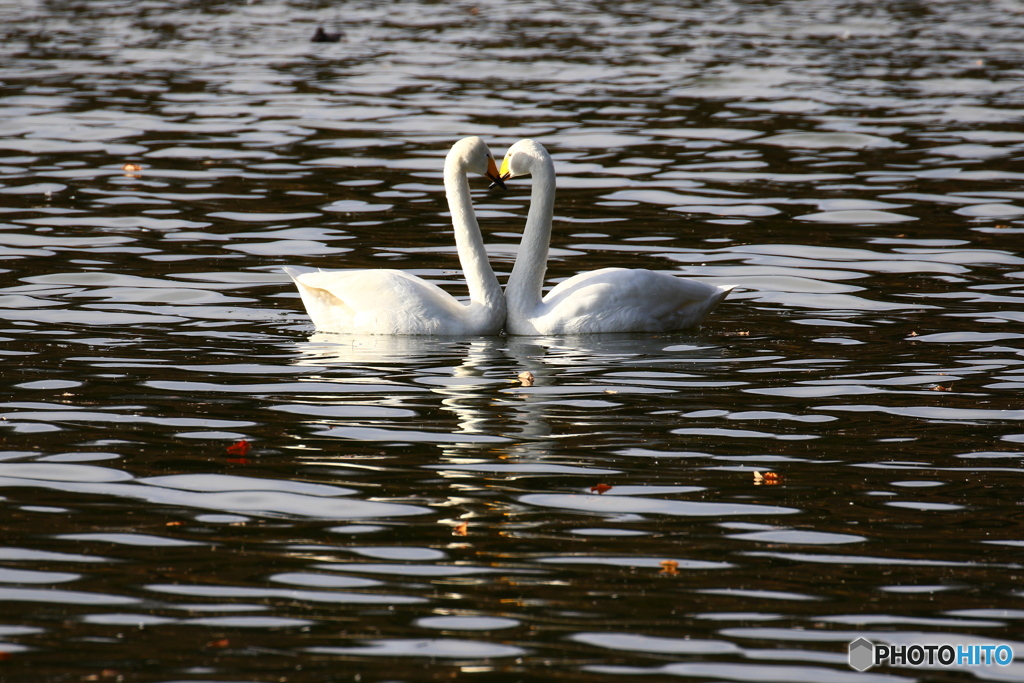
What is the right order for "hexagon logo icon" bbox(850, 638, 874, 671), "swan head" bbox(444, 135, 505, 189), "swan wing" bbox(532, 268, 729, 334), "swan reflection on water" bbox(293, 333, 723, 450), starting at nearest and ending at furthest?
1. "hexagon logo icon" bbox(850, 638, 874, 671)
2. "swan reflection on water" bbox(293, 333, 723, 450)
3. "swan wing" bbox(532, 268, 729, 334)
4. "swan head" bbox(444, 135, 505, 189)

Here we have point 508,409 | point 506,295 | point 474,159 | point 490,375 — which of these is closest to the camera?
point 508,409

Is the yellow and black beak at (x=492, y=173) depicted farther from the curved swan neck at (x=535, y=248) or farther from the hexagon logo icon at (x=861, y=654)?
the hexagon logo icon at (x=861, y=654)

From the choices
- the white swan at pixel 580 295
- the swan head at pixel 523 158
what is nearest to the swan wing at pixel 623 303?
the white swan at pixel 580 295

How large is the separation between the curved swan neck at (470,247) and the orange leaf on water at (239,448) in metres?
3.09

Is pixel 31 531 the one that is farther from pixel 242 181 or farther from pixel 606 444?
pixel 242 181

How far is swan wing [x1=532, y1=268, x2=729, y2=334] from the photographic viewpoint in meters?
9.81

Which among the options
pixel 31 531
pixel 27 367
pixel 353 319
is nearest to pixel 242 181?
pixel 353 319

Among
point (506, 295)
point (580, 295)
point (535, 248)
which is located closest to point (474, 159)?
point (535, 248)

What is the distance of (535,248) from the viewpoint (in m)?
10.2

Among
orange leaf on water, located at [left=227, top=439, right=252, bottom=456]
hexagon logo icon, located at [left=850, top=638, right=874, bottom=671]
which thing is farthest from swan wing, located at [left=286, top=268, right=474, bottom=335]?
hexagon logo icon, located at [left=850, top=638, right=874, bottom=671]

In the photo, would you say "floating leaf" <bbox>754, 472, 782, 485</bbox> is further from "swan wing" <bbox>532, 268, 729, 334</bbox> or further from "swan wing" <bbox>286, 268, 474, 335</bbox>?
"swan wing" <bbox>286, 268, 474, 335</bbox>

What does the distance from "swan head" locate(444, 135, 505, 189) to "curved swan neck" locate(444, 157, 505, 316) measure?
0.07 ft

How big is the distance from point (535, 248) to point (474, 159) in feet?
2.44

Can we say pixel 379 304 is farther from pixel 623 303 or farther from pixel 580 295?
pixel 623 303
